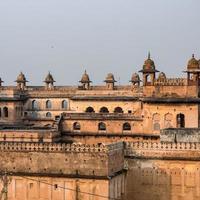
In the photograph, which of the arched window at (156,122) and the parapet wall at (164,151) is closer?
the parapet wall at (164,151)

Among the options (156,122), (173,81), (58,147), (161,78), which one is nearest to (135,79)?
(161,78)

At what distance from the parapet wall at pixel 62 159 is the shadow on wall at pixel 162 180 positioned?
1348 mm

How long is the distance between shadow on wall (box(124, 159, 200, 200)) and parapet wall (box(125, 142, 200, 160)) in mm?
329

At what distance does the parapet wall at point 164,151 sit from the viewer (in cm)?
3700

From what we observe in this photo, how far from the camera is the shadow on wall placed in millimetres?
37031

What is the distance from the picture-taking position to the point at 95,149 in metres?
35.1

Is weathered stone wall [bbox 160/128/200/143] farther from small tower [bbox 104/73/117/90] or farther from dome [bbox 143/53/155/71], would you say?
small tower [bbox 104/73/117/90]

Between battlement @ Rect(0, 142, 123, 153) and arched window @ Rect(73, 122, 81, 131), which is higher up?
arched window @ Rect(73, 122, 81, 131)

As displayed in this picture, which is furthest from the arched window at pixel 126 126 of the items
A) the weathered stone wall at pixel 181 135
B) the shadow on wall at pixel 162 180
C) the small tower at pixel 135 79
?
the small tower at pixel 135 79

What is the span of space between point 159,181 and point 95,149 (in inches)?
204

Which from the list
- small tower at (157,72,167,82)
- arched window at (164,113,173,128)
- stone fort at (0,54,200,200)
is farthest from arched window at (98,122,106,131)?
small tower at (157,72,167,82)

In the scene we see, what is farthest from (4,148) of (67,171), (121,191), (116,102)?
(116,102)

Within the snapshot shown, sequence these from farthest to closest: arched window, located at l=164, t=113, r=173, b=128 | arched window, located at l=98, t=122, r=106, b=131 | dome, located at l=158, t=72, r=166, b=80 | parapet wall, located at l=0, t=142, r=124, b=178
A: arched window, located at l=98, t=122, r=106, b=131, dome, located at l=158, t=72, r=166, b=80, arched window, located at l=164, t=113, r=173, b=128, parapet wall, located at l=0, t=142, r=124, b=178

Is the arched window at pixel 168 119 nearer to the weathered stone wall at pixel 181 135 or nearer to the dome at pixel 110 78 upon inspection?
the weathered stone wall at pixel 181 135
